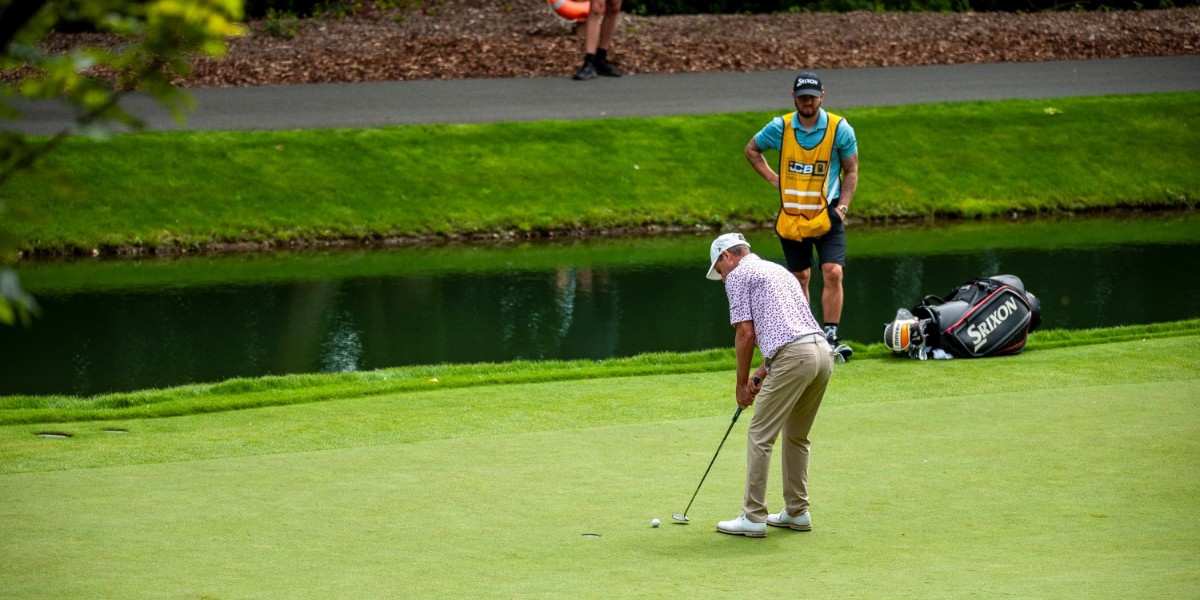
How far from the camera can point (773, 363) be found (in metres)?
6.78

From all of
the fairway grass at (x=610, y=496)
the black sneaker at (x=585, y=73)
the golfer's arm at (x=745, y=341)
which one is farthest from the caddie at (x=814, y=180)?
the black sneaker at (x=585, y=73)

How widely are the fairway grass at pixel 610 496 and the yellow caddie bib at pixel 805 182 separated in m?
1.33

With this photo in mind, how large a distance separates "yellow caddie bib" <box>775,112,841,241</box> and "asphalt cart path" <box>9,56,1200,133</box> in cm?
1025

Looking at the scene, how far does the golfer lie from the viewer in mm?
6734

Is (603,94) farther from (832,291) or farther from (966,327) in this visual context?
(966,327)

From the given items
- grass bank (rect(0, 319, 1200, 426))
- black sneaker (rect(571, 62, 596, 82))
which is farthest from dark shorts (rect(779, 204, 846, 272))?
black sneaker (rect(571, 62, 596, 82))

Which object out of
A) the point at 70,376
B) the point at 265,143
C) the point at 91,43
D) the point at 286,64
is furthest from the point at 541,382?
the point at 91,43

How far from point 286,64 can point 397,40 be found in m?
2.01

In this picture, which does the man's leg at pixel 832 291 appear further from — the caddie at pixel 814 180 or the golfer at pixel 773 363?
the golfer at pixel 773 363

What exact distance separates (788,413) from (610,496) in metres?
1.07

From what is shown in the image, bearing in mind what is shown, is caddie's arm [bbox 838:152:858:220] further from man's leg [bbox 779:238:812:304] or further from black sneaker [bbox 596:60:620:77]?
black sneaker [bbox 596:60:620:77]

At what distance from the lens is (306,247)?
17891mm

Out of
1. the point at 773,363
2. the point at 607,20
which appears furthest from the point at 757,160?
the point at 607,20

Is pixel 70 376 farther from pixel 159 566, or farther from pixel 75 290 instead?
pixel 159 566
